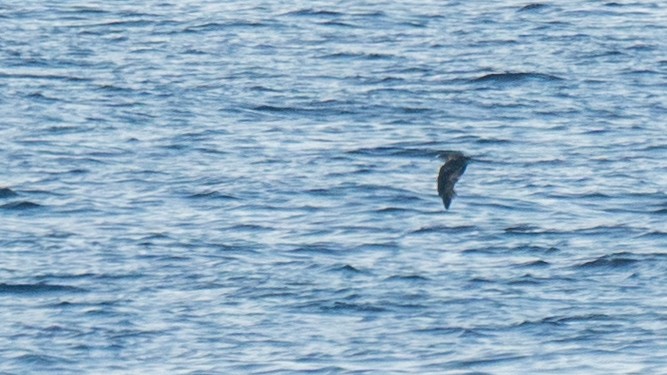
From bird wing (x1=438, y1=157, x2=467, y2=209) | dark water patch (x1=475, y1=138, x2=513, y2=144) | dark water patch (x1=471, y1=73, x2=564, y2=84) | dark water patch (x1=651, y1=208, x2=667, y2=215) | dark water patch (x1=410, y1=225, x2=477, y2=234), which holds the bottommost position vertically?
dark water patch (x1=471, y1=73, x2=564, y2=84)

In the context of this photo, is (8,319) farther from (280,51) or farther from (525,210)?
(280,51)

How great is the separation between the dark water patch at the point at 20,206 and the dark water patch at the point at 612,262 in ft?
22.6

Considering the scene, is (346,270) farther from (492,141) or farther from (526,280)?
(492,141)

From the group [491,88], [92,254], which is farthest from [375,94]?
[92,254]

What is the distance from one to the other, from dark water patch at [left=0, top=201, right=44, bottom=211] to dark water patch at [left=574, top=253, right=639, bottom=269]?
22.6ft

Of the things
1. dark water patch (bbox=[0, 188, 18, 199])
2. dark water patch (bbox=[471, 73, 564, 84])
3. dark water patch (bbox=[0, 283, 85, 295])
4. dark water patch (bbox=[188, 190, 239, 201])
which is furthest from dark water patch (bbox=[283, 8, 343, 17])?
dark water patch (bbox=[0, 283, 85, 295])

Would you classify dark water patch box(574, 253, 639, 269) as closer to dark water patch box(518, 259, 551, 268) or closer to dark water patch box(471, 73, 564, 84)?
dark water patch box(518, 259, 551, 268)

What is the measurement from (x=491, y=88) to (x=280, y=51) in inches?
175

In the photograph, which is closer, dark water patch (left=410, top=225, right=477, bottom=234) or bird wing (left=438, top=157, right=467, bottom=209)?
bird wing (left=438, top=157, right=467, bottom=209)

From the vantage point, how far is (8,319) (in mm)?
21484

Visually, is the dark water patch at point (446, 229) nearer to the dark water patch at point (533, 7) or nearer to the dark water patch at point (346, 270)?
the dark water patch at point (346, 270)

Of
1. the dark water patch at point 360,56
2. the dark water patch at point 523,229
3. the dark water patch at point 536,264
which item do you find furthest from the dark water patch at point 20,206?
the dark water patch at point 360,56

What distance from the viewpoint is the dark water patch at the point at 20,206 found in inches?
1011

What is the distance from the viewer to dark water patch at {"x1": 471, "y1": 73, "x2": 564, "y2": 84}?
3256 centimetres
